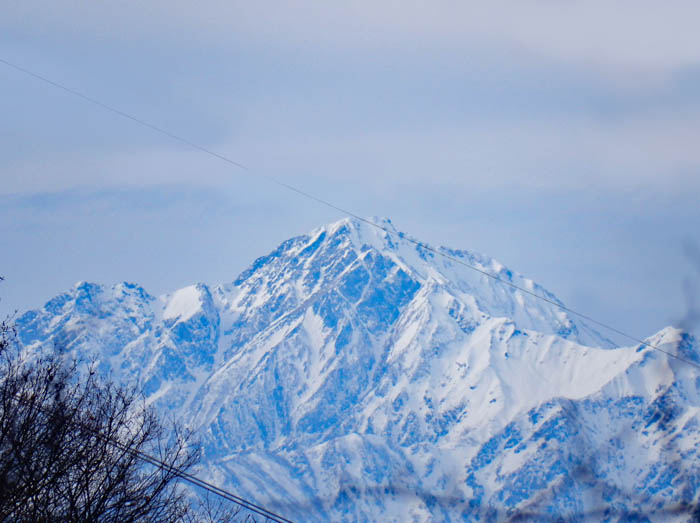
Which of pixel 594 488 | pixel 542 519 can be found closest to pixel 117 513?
pixel 542 519

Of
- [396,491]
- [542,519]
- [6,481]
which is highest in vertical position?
[6,481]

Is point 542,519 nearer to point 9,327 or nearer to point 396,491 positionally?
point 396,491

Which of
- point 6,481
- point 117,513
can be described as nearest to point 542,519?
point 117,513

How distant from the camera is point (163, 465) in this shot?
70.6 ft

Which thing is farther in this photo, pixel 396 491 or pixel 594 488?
pixel 396 491

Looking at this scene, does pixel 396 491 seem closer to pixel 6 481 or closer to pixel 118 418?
pixel 118 418

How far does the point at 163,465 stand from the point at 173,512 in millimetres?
1951

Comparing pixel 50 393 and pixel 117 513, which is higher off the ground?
pixel 50 393

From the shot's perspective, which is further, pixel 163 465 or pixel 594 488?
pixel 594 488

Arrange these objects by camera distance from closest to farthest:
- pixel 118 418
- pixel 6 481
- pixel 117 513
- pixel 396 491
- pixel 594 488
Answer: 1. pixel 6 481
2. pixel 117 513
3. pixel 118 418
4. pixel 594 488
5. pixel 396 491

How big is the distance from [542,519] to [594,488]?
6160mm

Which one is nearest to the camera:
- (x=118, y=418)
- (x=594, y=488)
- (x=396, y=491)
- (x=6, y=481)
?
(x=6, y=481)

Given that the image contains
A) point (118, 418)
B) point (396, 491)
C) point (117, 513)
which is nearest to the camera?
point (117, 513)

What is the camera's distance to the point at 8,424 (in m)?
20.0
